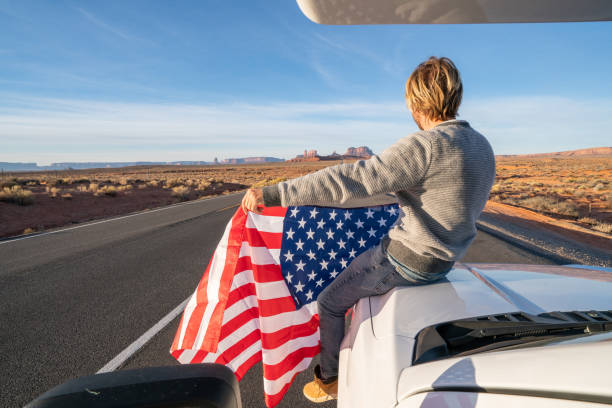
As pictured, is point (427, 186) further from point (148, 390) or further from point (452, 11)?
point (148, 390)

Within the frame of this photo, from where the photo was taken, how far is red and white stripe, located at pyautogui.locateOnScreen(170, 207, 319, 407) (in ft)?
8.00

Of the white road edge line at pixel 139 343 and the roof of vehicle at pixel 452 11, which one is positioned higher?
the roof of vehicle at pixel 452 11

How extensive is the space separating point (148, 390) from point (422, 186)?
54.3 inches

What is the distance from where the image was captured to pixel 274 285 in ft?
8.41

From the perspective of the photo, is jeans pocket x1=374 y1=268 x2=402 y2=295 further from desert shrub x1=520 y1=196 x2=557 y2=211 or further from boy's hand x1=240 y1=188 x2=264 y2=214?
desert shrub x1=520 y1=196 x2=557 y2=211

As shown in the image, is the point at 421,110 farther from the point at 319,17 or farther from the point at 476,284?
the point at 476,284

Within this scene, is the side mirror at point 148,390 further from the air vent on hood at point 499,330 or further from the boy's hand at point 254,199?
the boy's hand at point 254,199

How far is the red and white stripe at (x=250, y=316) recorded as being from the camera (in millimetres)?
2439

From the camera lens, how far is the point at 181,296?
469 cm

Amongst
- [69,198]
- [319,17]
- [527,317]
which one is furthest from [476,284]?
[69,198]

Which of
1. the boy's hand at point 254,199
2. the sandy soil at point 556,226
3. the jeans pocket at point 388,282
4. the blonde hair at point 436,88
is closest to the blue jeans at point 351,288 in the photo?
the jeans pocket at point 388,282

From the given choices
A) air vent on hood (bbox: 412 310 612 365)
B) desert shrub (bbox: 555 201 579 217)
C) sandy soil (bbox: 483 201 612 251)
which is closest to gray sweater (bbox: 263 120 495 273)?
air vent on hood (bbox: 412 310 612 365)

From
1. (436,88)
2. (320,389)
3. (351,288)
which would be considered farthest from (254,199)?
(320,389)

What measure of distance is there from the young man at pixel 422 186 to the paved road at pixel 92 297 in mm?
1576
